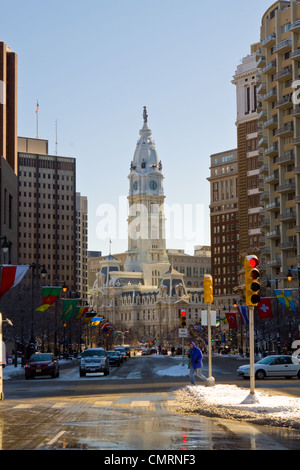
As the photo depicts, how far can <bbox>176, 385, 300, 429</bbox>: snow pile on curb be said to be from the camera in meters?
19.8

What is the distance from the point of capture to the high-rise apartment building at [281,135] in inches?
4124

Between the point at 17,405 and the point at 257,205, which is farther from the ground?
the point at 257,205

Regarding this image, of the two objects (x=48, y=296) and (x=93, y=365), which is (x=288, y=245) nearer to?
(x=48, y=296)

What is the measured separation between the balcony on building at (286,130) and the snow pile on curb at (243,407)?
80.0 metres

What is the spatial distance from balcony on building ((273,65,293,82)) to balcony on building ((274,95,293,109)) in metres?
2.21

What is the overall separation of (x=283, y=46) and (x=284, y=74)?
137 inches

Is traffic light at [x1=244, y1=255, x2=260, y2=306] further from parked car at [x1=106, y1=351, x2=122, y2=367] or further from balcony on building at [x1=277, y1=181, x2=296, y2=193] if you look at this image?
balcony on building at [x1=277, y1=181, x2=296, y2=193]

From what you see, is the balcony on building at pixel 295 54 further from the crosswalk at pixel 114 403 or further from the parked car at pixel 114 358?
the crosswalk at pixel 114 403

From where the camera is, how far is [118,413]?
22.6m

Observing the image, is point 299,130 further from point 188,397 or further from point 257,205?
point 188,397

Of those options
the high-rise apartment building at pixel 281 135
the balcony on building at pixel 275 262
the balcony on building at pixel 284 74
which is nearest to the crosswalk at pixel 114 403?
the high-rise apartment building at pixel 281 135

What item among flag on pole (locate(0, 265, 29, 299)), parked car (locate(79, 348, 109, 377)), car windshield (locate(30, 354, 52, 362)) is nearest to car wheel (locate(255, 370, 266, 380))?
parked car (locate(79, 348, 109, 377))
